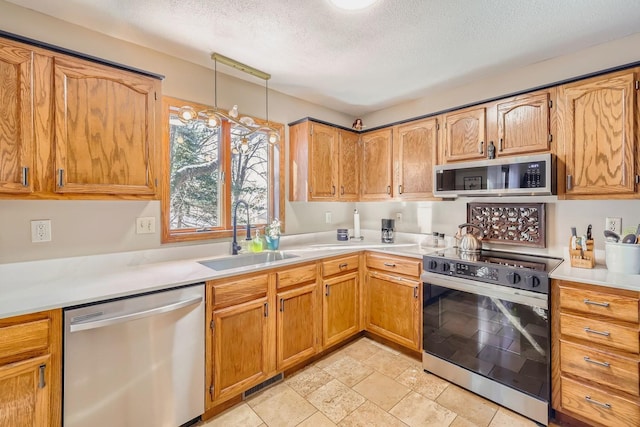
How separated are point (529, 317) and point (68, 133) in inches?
114

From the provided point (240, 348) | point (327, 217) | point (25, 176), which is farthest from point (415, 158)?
point (25, 176)

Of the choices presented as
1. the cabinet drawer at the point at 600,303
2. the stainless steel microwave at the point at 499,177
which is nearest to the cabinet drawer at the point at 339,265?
the stainless steel microwave at the point at 499,177

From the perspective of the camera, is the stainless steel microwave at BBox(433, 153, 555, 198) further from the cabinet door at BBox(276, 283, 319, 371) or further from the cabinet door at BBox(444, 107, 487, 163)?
the cabinet door at BBox(276, 283, 319, 371)

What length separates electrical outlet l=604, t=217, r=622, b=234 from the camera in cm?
196

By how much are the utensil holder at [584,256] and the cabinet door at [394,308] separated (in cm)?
104

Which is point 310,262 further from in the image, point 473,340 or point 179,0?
point 179,0

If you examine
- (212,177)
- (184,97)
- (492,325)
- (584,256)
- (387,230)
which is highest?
(184,97)

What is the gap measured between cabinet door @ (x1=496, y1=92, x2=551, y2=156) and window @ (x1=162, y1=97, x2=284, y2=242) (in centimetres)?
194

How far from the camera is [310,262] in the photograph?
7.49 feet

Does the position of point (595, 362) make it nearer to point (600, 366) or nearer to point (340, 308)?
point (600, 366)

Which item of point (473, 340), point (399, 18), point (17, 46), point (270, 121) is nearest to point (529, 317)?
point (473, 340)

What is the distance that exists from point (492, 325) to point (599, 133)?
144cm

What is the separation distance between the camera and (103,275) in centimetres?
175

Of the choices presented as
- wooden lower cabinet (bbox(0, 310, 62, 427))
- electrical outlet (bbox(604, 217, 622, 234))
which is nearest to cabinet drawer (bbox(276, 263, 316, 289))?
wooden lower cabinet (bbox(0, 310, 62, 427))
